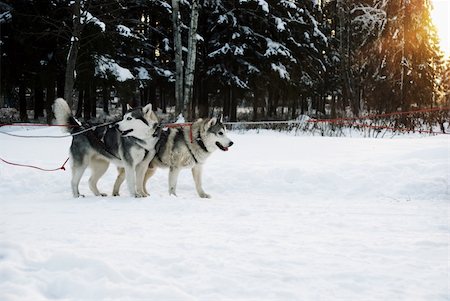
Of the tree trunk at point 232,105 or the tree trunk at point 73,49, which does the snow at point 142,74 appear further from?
the tree trunk at point 73,49

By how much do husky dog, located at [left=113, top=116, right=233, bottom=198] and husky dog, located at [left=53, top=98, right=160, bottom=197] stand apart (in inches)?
10.5

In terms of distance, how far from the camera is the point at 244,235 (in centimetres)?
382

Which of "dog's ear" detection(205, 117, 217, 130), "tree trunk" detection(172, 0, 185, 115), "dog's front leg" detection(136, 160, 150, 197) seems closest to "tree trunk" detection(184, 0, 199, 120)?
"tree trunk" detection(172, 0, 185, 115)

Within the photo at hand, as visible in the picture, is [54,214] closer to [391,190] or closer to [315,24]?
[391,190]

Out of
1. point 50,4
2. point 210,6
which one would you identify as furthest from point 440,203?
point 50,4

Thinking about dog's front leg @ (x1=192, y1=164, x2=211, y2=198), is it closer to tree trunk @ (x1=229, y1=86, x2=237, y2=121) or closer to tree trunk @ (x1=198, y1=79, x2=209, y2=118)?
tree trunk @ (x1=198, y1=79, x2=209, y2=118)

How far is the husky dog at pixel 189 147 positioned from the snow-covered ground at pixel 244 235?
54 cm

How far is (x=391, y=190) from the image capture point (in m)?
6.57

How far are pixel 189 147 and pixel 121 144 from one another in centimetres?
110

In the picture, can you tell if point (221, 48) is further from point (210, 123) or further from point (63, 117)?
point (63, 117)

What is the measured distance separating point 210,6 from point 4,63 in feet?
34.6

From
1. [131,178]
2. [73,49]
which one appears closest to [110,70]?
[73,49]

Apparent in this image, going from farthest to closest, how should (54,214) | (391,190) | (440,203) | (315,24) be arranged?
(315,24) → (391,190) → (440,203) → (54,214)

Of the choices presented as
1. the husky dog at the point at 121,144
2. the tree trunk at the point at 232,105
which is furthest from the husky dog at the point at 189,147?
the tree trunk at the point at 232,105
